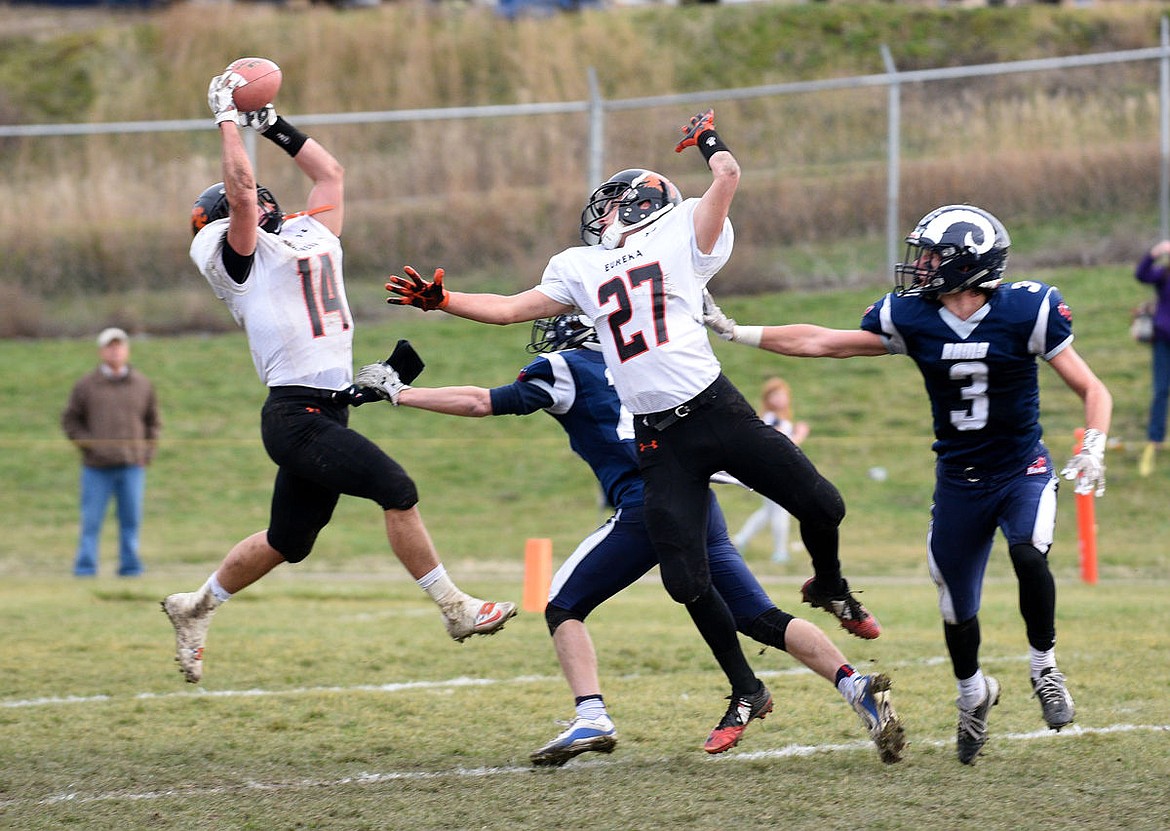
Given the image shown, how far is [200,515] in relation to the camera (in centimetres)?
1500

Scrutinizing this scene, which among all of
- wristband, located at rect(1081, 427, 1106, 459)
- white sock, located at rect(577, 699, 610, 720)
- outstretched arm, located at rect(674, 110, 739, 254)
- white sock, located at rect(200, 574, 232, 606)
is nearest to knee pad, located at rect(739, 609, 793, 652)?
white sock, located at rect(577, 699, 610, 720)

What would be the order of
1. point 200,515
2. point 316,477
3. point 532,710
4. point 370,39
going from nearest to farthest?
point 316,477, point 532,710, point 200,515, point 370,39

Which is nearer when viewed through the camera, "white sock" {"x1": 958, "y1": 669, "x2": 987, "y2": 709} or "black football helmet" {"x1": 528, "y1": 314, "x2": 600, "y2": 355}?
"white sock" {"x1": 958, "y1": 669, "x2": 987, "y2": 709}

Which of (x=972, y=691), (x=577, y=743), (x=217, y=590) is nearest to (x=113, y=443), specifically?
(x=217, y=590)

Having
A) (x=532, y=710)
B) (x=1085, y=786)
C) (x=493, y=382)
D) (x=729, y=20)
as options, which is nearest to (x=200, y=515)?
(x=493, y=382)

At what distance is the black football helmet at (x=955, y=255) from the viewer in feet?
17.8

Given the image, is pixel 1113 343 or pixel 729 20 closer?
pixel 1113 343

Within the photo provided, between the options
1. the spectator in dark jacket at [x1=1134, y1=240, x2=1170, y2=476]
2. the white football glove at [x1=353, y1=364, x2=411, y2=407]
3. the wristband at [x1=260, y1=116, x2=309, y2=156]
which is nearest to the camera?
the white football glove at [x1=353, y1=364, x2=411, y2=407]

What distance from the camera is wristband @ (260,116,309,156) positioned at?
657cm

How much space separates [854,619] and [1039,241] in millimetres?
12595

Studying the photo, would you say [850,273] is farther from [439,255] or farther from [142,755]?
[142,755]

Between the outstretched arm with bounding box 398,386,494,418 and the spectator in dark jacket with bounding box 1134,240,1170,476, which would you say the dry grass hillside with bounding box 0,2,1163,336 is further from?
the outstretched arm with bounding box 398,386,494,418

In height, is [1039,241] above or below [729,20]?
below

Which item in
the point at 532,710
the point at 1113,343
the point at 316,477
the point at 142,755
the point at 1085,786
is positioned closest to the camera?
the point at 1085,786
